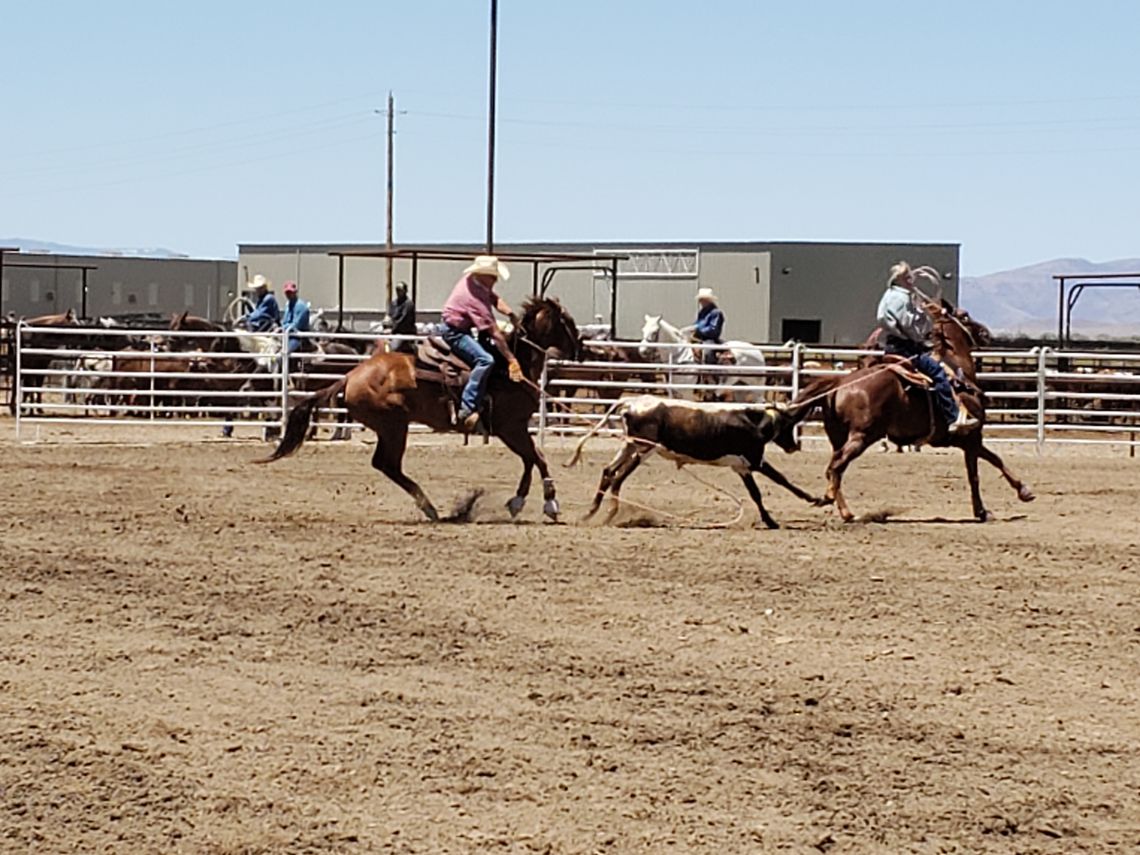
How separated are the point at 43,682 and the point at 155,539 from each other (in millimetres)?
3925

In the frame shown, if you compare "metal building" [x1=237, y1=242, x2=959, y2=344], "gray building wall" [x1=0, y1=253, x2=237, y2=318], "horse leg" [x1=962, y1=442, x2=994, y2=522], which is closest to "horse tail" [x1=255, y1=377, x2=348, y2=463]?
"horse leg" [x1=962, y1=442, x2=994, y2=522]

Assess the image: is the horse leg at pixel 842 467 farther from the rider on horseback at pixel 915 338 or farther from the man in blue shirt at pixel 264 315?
the man in blue shirt at pixel 264 315

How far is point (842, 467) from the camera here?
43.1 feet

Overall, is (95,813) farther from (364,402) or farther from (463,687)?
(364,402)

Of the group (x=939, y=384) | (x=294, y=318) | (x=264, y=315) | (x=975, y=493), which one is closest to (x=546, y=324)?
(x=939, y=384)

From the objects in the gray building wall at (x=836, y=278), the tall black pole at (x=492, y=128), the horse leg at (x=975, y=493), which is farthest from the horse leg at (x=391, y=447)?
the gray building wall at (x=836, y=278)

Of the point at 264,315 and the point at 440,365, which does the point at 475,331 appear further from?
the point at 264,315

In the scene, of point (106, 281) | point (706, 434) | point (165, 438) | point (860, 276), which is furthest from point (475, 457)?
point (106, 281)

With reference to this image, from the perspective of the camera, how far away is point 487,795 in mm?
5910

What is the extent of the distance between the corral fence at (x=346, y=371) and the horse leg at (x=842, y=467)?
518 cm

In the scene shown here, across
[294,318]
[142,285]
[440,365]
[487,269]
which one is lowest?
[440,365]

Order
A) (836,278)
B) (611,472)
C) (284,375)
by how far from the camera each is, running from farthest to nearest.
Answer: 1. (836,278)
2. (284,375)
3. (611,472)

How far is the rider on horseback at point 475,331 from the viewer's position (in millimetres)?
13156

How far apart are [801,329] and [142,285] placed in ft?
73.2
